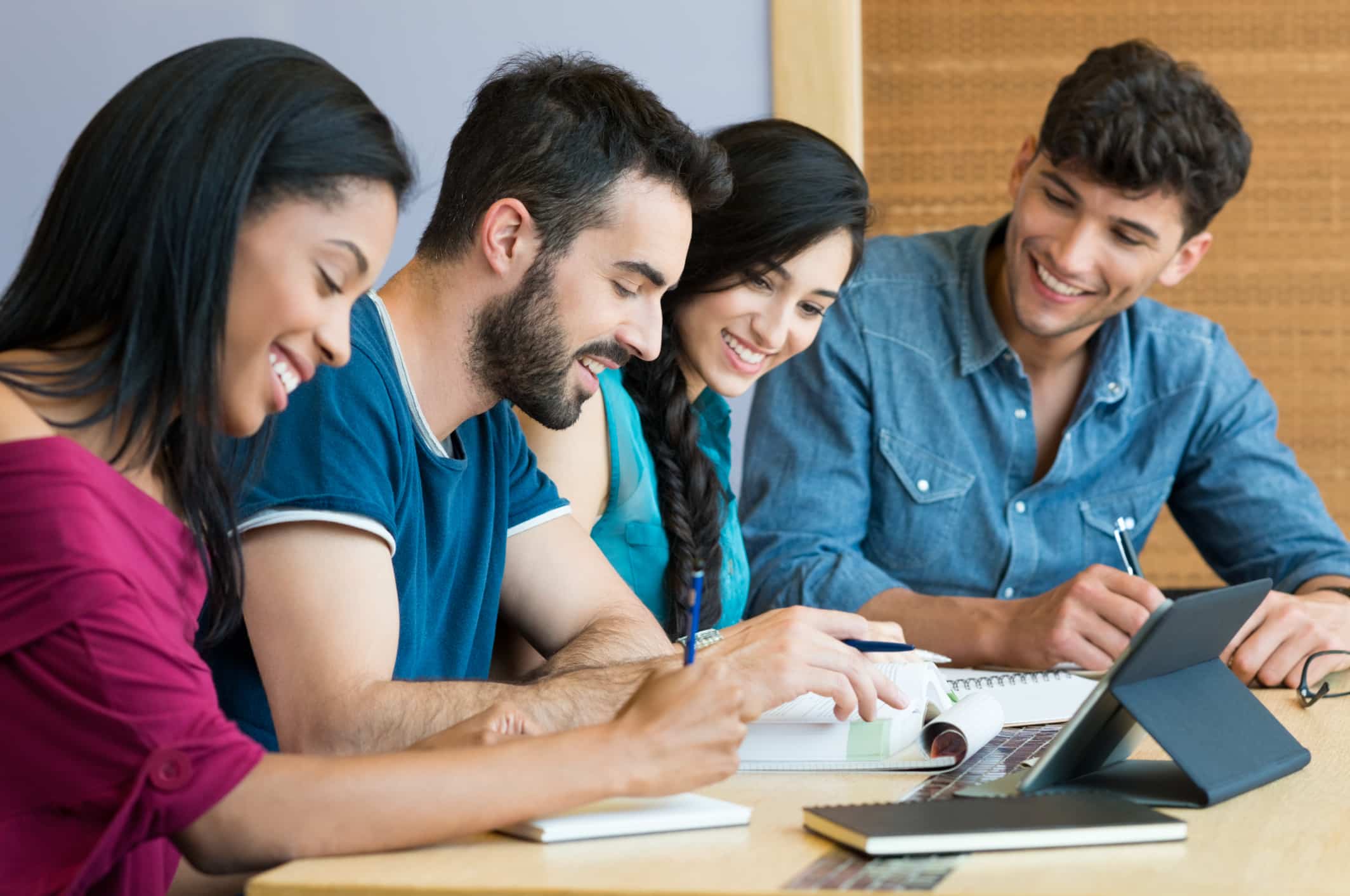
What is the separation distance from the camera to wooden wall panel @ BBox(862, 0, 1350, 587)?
296cm

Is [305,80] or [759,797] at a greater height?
[305,80]

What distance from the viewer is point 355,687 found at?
115cm

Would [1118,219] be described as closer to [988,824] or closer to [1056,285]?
[1056,285]

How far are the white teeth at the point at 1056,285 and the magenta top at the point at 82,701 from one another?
1.57 m

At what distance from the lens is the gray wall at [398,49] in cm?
239

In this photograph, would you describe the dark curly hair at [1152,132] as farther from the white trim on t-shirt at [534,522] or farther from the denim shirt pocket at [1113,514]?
the white trim on t-shirt at [534,522]

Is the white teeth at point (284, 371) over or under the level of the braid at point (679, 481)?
over

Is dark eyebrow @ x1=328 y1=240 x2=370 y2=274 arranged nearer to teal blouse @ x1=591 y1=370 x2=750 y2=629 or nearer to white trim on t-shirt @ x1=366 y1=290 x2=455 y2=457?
white trim on t-shirt @ x1=366 y1=290 x2=455 y2=457

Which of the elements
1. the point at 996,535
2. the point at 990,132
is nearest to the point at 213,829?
the point at 996,535

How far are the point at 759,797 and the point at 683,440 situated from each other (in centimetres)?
84

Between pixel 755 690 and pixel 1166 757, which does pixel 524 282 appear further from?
pixel 1166 757

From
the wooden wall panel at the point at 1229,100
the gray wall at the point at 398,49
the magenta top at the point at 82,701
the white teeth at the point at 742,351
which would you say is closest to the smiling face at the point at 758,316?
the white teeth at the point at 742,351

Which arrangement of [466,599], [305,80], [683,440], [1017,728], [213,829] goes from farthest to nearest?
[683,440]
[466,599]
[1017,728]
[305,80]
[213,829]

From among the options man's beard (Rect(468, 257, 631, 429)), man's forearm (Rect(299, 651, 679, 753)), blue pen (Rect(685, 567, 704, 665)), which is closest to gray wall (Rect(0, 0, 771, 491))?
man's beard (Rect(468, 257, 631, 429))
